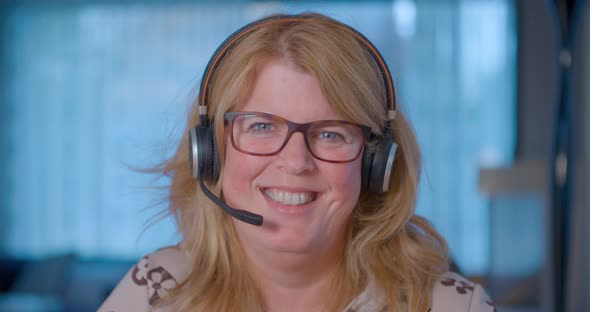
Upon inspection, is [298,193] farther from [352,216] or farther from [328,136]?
[352,216]

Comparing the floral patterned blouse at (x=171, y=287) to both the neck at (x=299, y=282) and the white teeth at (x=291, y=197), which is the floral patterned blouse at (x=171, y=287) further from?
the white teeth at (x=291, y=197)

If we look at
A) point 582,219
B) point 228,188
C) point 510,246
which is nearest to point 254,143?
point 228,188

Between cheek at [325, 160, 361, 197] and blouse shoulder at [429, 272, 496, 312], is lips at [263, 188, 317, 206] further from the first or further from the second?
blouse shoulder at [429, 272, 496, 312]

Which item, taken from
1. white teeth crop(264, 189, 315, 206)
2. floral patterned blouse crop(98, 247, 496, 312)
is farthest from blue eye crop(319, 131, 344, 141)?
floral patterned blouse crop(98, 247, 496, 312)

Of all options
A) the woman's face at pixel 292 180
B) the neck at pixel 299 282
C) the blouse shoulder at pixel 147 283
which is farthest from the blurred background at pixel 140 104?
the woman's face at pixel 292 180

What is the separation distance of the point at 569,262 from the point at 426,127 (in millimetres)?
2466

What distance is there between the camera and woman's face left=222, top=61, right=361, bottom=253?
105 centimetres

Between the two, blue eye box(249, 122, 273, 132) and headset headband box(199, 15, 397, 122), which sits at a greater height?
headset headband box(199, 15, 397, 122)

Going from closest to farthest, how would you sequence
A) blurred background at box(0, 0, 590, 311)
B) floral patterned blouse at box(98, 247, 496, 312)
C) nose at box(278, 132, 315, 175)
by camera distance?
nose at box(278, 132, 315, 175) → floral patterned blouse at box(98, 247, 496, 312) → blurred background at box(0, 0, 590, 311)

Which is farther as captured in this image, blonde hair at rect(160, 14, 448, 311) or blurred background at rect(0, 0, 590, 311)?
blurred background at rect(0, 0, 590, 311)

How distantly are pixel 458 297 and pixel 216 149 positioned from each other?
20.7 inches

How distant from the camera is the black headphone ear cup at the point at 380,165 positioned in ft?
3.68

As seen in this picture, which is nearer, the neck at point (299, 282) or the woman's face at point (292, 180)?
the woman's face at point (292, 180)

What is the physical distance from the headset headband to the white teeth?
0.20 meters
